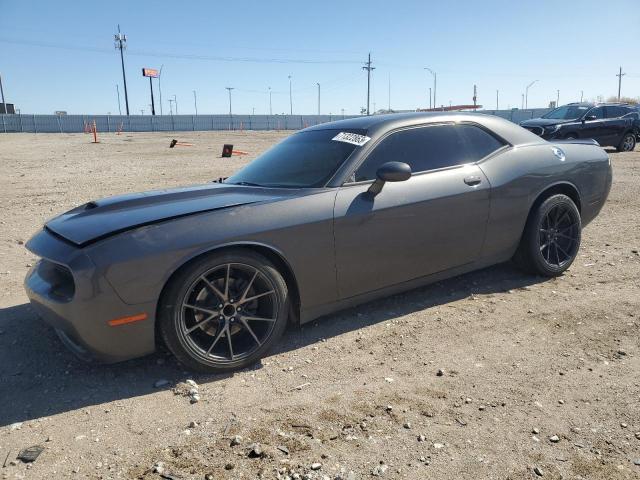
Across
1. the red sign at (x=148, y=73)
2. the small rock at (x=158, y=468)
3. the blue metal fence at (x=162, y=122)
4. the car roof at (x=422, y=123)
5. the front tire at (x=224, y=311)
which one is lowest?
the small rock at (x=158, y=468)

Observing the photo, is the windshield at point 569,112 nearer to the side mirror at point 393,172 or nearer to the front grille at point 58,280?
the side mirror at point 393,172

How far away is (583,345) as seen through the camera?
3.14 m

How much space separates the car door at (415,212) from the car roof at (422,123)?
0.24 feet

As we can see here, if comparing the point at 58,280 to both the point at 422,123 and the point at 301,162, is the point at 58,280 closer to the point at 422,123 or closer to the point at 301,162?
the point at 301,162

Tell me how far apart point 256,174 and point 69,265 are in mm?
1670

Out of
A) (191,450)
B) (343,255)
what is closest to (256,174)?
(343,255)

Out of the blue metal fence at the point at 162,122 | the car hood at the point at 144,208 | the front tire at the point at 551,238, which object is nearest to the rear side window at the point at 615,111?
the front tire at the point at 551,238

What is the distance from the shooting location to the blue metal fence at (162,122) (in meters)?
46.0

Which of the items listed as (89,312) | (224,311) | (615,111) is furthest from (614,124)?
(89,312)

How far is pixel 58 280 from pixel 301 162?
1794mm

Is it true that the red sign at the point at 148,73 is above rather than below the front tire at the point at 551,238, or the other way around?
above

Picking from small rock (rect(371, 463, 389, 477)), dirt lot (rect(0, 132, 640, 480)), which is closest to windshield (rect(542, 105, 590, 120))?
dirt lot (rect(0, 132, 640, 480))

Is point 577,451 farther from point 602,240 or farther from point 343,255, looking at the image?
point 602,240

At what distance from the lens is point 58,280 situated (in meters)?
2.81
